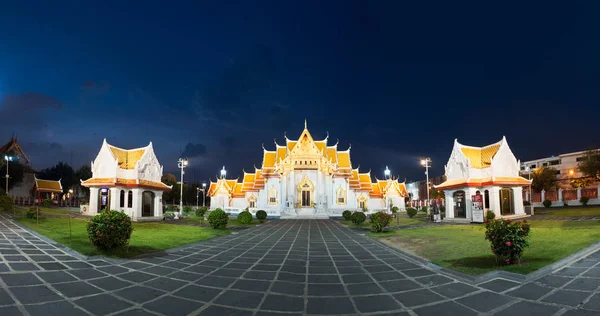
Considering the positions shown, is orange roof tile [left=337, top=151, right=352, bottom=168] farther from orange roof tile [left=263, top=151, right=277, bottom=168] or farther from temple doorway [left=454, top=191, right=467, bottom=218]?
temple doorway [left=454, top=191, right=467, bottom=218]

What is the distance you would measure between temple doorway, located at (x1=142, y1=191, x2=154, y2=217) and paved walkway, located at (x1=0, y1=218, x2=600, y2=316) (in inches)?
763

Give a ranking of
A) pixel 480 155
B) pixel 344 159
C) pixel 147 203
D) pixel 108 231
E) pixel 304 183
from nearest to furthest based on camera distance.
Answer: pixel 108 231, pixel 480 155, pixel 147 203, pixel 304 183, pixel 344 159

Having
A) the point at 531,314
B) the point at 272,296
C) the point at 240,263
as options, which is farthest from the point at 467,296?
the point at 240,263

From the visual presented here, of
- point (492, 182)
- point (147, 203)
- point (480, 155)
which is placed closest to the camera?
point (492, 182)

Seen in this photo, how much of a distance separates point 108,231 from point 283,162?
35129 mm

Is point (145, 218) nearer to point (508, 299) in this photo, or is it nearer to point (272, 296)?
point (272, 296)

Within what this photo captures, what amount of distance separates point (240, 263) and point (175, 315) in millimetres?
4420

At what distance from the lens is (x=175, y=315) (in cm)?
486

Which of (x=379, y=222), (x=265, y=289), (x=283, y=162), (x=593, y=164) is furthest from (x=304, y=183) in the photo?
(x=265, y=289)

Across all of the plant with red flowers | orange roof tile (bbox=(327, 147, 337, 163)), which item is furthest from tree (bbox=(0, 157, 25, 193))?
the plant with red flowers

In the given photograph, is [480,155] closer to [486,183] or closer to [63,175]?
[486,183]

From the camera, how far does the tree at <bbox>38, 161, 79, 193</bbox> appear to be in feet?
204

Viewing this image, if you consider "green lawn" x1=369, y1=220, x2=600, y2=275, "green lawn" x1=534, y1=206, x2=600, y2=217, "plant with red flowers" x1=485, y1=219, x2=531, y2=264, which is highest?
"plant with red flowers" x1=485, y1=219, x2=531, y2=264

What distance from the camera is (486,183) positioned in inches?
934
